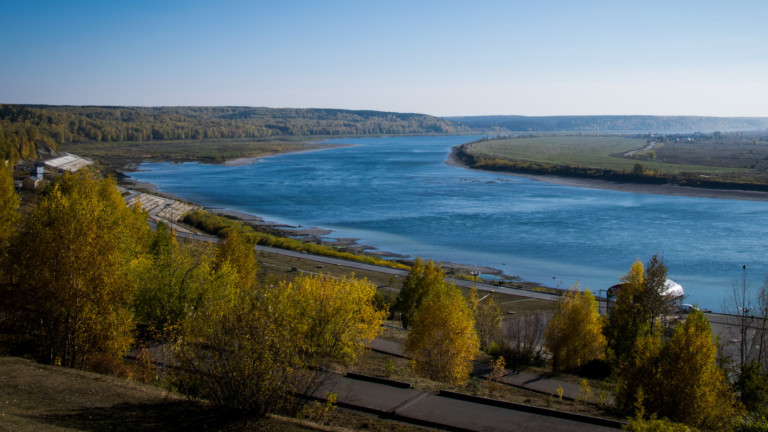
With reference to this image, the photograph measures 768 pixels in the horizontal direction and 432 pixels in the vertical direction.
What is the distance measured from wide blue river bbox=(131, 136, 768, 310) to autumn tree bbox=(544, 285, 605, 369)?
11861 millimetres

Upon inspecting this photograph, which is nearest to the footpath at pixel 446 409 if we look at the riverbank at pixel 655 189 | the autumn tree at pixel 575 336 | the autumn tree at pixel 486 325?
the autumn tree at pixel 575 336

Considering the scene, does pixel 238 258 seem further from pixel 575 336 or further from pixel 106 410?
pixel 575 336

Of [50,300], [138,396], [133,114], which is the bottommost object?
[138,396]

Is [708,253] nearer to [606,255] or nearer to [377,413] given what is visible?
[606,255]

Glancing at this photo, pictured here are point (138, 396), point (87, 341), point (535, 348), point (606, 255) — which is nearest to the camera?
point (138, 396)

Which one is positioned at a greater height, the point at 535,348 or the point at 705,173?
the point at 705,173

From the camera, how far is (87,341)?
12.0 meters

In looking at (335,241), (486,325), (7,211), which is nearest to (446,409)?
(486,325)

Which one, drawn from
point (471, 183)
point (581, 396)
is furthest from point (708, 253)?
point (471, 183)

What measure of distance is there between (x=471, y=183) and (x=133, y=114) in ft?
484

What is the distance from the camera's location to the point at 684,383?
10.9 meters

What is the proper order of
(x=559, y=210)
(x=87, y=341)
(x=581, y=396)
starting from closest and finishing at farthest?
(x=87, y=341)
(x=581, y=396)
(x=559, y=210)

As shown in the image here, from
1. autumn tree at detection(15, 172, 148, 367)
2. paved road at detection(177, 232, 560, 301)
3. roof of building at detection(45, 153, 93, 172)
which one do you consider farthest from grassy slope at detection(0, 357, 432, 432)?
roof of building at detection(45, 153, 93, 172)

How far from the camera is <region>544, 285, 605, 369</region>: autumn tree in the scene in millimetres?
15961
